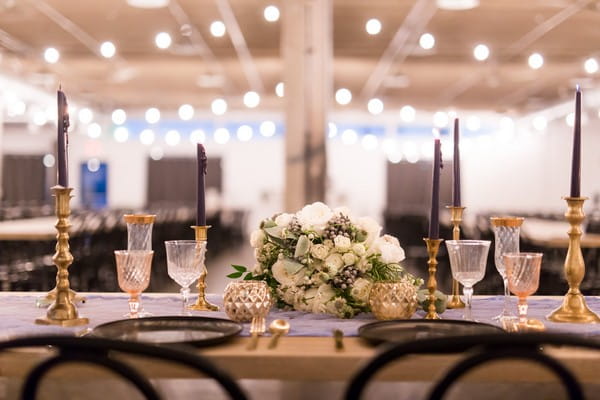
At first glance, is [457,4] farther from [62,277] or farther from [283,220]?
[62,277]

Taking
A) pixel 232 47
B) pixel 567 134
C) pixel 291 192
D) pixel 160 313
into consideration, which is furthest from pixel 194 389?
pixel 567 134

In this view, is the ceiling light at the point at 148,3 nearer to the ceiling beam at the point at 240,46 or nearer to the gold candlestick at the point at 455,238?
the ceiling beam at the point at 240,46

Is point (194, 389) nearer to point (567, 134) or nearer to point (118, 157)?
point (567, 134)

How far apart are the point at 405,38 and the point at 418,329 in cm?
742

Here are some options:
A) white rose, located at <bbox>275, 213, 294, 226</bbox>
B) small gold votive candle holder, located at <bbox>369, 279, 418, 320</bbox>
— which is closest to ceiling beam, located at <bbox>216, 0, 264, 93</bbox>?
white rose, located at <bbox>275, 213, 294, 226</bbox>

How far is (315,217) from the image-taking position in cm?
188

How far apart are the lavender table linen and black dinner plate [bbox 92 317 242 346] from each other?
69mm

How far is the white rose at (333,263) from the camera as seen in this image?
1.77 m

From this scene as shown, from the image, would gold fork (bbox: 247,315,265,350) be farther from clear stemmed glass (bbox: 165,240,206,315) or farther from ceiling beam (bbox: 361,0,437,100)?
ceiling beam (bbox: 361,0,437,100)

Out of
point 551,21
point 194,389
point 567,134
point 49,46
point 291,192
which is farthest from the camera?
point 567,134

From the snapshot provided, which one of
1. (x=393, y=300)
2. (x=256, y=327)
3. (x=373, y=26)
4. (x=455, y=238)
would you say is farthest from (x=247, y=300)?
(x=373, y=26)

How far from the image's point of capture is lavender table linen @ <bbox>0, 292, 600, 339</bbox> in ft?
5.35

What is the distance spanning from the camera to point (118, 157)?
18.3 meters

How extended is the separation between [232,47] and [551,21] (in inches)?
153
